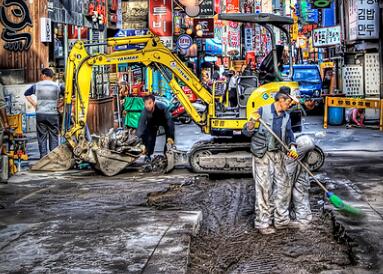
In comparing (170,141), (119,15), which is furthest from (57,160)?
(119,15)

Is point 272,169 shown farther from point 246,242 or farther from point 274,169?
point 246,242

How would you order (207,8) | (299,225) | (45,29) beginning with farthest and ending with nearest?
1. (207,8)
2. (45,29)
3. (299,225)

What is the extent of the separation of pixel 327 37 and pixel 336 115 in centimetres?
906

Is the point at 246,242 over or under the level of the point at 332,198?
under

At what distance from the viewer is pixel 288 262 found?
23.9 ft

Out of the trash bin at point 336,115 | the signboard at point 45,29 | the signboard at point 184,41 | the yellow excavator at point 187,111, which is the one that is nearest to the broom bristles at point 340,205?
the yellow excavator at point 187,111

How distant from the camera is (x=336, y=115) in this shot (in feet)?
77.4

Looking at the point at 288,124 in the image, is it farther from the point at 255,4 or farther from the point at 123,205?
the point at 255,4

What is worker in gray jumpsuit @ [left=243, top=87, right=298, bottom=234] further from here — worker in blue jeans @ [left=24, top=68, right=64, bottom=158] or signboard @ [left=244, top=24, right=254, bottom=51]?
signboard @ [left=244, top=24, right=254, bottom=51]

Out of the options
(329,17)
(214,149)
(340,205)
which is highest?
(329,17)

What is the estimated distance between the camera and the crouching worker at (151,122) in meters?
13.6

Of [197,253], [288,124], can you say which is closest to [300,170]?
[288,124]

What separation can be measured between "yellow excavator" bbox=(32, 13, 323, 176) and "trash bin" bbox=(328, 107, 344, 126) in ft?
34.6

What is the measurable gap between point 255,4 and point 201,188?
141ft
